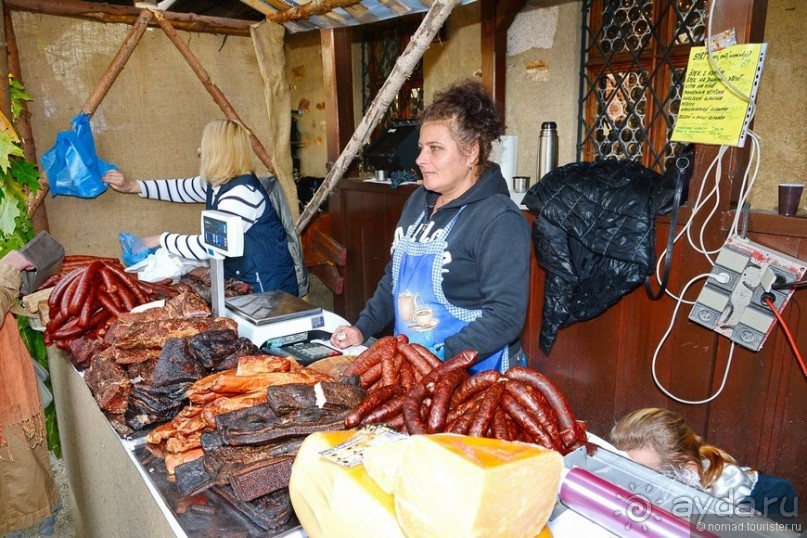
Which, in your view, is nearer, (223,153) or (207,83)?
(223,153)

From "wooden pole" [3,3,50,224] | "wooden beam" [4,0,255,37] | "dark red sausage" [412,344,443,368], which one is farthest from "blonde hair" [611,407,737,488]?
"wooden beam" [4,0,255,37]

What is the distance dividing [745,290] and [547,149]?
5.93ft

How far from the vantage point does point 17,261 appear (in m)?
3.04

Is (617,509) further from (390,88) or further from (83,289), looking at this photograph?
(390,88)

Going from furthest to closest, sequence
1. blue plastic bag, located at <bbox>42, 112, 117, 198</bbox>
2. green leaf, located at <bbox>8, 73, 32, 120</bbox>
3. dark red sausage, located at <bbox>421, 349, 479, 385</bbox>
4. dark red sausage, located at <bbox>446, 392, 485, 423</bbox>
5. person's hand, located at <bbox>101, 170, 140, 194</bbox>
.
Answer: person's hand, located at <bbox>101, 170, 140, 194</bbox> < blue plastic bag, located at <bbox>42, 112, 117, 198</bbox> < green leaf, located at <bbox>8, 73, 32, 120</bbox> < dark red sausage, located at <bbox>421, 349, 479, 385</bbox> < dark red sausage, located at <bbox>446, 392, 485, 423</bbox>

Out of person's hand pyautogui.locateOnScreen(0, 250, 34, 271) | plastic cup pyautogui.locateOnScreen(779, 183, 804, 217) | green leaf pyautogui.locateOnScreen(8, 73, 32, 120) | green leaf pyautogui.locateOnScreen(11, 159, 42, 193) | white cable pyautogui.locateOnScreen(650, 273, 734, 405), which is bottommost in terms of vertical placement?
white cable pyautogui.locateOnScreen(650, 273, 734, 405)

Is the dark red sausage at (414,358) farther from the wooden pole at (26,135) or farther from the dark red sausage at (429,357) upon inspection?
the wooden pole at (26,135)

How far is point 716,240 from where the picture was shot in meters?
3.00

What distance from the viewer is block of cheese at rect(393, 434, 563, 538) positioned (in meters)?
0.85

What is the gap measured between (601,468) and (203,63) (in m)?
5.08

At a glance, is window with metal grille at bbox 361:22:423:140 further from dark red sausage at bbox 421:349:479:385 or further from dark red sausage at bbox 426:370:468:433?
dark red sausage at bbox 426:370:468:433

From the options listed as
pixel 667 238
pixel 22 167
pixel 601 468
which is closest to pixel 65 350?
pixel 22 167

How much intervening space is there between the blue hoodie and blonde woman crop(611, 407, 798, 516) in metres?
0.63

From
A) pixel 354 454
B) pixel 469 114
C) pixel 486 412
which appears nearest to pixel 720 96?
pixel 469 114
